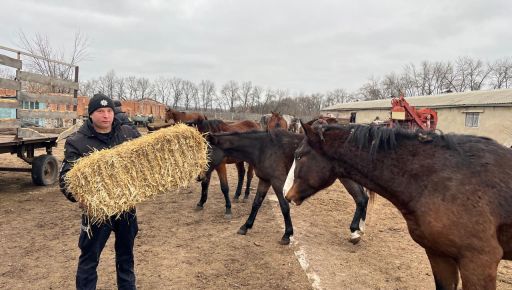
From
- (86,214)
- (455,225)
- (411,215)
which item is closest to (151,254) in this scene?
(86,214)

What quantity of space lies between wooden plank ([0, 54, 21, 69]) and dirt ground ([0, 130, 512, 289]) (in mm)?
2692

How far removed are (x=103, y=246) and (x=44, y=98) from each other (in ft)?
19.1

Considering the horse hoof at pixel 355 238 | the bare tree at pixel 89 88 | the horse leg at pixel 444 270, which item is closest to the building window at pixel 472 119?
the horse hoof at pixel 355 238

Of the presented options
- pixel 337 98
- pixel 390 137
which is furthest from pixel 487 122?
pixel 337 98

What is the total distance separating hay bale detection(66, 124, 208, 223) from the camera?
2.53 m

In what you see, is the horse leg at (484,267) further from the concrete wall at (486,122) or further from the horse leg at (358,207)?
the concrete wall at (486,122)

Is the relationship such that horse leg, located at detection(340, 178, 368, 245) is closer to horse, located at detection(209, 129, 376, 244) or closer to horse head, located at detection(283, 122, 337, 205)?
horse, located at detection(209, 129, 376, 244)

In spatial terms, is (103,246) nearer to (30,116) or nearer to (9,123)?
(9,123)

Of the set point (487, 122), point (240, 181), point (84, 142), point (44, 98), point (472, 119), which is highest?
point (472, 119)

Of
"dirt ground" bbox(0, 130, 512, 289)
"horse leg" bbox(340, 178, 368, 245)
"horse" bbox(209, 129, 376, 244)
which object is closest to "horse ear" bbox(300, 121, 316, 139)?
"dirt ground" bbox(0, 130, 512, 289)

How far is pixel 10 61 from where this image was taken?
627cm

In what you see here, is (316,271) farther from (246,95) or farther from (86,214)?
(246,95)

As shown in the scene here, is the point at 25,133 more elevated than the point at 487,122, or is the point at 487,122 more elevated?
the point at 487,122

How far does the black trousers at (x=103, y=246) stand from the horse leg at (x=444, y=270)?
2.56 meters
